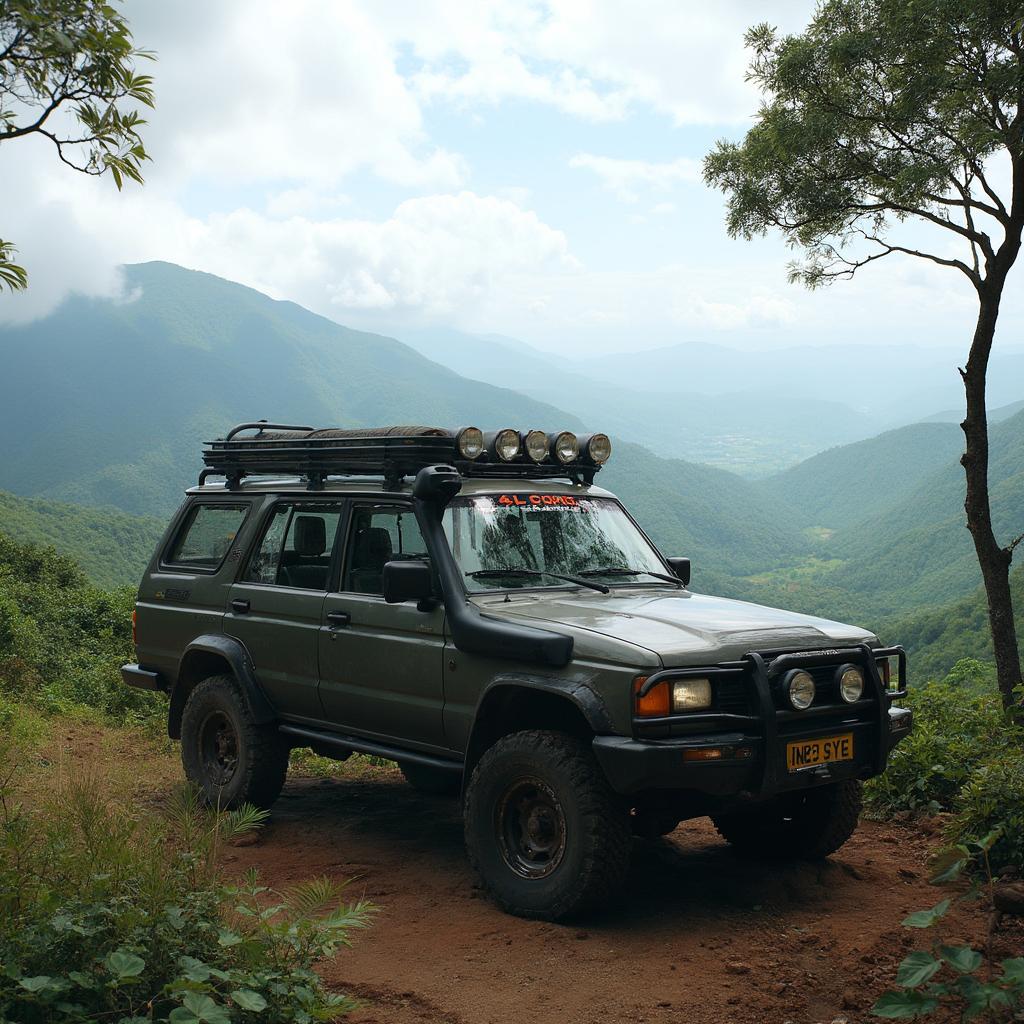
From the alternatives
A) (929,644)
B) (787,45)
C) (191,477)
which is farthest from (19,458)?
(787,45)

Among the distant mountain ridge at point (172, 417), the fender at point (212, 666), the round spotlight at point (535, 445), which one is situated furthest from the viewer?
the distant mountain ridge at point (172, 417)

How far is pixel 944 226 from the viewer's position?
984 cm

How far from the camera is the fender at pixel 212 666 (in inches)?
246

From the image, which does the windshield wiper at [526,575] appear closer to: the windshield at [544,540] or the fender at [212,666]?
the windshield at [544,540]

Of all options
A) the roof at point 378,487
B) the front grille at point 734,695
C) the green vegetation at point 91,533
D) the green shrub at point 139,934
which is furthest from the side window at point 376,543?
the green vegetation at point 91,533

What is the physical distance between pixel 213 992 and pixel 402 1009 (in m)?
0.75

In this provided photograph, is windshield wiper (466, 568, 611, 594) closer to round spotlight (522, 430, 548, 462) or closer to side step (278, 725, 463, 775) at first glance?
round spotlight (522, 430, 548, 462)

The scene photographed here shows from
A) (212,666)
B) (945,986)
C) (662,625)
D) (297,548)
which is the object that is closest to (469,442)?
(297,548)

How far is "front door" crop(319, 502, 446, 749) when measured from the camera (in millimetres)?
5281

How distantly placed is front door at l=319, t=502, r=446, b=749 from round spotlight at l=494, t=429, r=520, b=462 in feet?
1.94

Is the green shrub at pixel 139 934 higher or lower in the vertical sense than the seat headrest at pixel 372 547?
lower

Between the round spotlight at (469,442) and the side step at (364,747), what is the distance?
1.51 m

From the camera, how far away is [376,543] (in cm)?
580

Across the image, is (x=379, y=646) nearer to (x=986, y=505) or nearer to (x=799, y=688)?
(x=799, y=688)
